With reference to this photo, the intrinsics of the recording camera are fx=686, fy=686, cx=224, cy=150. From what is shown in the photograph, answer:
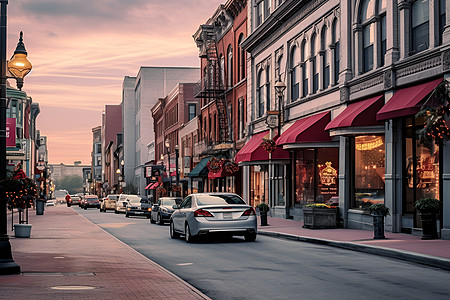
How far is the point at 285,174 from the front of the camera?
3550 centimetres

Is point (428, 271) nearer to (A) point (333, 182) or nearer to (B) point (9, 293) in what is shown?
(B) point (9, 293)

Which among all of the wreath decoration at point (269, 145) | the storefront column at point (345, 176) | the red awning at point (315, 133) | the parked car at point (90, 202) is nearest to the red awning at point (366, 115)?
the storefront column at point (345, 176)

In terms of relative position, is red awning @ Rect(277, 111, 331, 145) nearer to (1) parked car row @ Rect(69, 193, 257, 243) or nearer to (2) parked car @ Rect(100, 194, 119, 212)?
(1) parked car row @ Rect(69, 193, 257, 243)

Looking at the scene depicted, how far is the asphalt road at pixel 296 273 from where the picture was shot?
10492 millimetres

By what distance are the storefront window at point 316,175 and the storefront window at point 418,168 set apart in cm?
745

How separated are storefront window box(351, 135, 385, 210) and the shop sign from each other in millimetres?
3378

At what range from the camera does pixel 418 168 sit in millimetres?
21609

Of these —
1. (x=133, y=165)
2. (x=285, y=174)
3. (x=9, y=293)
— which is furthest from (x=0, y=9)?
(x=133, y=165)

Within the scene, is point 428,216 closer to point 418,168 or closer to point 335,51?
point 418,168

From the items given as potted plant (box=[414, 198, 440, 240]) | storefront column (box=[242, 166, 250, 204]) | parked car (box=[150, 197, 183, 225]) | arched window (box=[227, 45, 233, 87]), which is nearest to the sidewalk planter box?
potted plant (box=[414, 198, 440, 240])

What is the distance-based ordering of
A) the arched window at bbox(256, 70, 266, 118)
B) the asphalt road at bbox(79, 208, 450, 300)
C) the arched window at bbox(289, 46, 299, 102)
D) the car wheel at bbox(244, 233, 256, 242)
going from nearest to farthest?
the asphalt road at bbox(79, 208, 450, 300), the car wheel at bbox(244, 233, 256, 242), the arched window at bbox(289, 46, 299, 102), the arched window at bbox(256, 70, 266, 118)

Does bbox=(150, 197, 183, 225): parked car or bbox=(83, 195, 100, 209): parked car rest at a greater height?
bbox=(150, 197, 183, 225): parked car

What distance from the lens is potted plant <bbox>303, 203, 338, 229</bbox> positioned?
25717mm

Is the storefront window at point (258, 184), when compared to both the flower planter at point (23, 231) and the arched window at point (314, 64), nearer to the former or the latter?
the arched window at point (314, 64)
